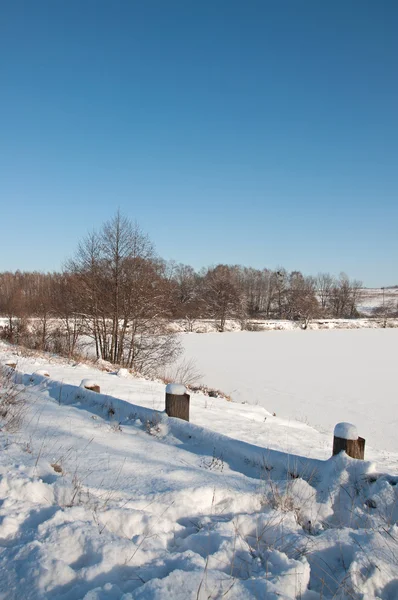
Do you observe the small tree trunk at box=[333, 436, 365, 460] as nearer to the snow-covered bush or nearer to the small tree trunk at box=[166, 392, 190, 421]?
the small tree trunk at box=[166, 392, 190, 421]

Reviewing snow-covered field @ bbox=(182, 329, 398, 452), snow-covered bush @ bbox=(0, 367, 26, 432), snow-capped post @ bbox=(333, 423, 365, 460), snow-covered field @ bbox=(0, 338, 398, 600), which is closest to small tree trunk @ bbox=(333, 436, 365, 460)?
snow-capped post @ bbox=(333, 423, 365, 460)

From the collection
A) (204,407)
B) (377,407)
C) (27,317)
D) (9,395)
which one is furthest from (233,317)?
(9,395)

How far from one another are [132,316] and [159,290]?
194 centimetres

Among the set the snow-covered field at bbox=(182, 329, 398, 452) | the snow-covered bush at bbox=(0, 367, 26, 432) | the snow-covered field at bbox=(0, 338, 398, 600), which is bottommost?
the snow-covered field at bbox=(182, 329, 398, 452)

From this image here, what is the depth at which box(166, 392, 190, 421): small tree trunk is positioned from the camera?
5.61m

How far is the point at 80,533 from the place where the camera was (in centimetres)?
241

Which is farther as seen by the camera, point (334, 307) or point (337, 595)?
point (334, 307)

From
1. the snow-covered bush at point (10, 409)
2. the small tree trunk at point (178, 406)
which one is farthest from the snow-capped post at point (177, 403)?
the snow-covered bush at point (10, 409)

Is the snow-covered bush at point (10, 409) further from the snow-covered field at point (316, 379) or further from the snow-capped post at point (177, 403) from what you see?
the snow-covered field at point (316, 379)

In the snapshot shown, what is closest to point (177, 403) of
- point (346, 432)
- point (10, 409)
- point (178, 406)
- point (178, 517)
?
point (178, 406)

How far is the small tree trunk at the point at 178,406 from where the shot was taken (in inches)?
221

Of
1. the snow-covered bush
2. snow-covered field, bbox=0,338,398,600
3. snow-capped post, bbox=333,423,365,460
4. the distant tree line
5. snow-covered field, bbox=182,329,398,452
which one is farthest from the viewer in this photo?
the distant tree line

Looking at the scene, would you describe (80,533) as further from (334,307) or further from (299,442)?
(334,307)

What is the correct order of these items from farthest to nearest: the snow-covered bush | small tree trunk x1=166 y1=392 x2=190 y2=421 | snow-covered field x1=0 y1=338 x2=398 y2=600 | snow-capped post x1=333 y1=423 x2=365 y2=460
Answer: small tree trunk x1=166 y1=392 x2=190 y2=421 → the snow-covered bush → snow-capped post x1=333 y1=423 x2=365 y2=460 → snow-covered field x1=0 y1=338 x2=398 y2=600
